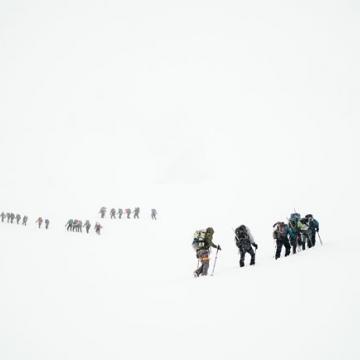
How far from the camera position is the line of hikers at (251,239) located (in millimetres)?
11359

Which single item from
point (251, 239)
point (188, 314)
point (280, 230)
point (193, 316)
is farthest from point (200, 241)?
point (193, 316)

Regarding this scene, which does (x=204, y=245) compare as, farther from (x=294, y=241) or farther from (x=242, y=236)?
(x=294, y=241)

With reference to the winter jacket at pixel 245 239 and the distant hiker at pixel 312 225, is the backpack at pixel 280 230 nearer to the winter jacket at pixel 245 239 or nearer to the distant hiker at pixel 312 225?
the winter jacket at pixel 245 239

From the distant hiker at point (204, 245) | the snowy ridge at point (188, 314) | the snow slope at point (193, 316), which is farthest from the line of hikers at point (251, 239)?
the snow slope at point (193, 316)

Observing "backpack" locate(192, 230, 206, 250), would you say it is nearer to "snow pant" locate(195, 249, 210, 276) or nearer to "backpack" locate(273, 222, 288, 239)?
"snow pant" locate(195, 249, 210, 276)

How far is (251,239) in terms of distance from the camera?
37.1ft

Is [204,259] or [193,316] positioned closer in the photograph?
[193,316]

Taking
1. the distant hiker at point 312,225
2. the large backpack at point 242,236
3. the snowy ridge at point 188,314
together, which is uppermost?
the distant hiker at point 312,225

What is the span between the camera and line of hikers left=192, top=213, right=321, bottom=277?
1136 centimetres

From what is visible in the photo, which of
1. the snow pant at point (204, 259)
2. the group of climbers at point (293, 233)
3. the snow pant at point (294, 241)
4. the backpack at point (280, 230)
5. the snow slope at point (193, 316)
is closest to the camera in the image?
the snow slope at point (193, 316)

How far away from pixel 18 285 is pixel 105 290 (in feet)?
11.0

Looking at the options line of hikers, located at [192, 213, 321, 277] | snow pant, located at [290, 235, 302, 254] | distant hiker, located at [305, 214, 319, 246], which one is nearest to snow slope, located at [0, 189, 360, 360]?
line of hikers, located at [192, 213, 321, 277]

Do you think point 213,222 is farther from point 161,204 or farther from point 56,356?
point 56,356

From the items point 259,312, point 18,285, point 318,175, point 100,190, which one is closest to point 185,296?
point 259,312
